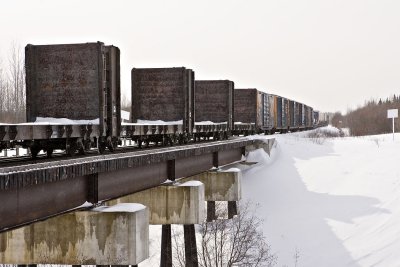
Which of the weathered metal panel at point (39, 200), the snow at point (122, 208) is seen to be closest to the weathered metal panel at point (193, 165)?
the snow at point (122, 208)

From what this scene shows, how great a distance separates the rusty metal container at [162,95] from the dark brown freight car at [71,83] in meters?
7.11

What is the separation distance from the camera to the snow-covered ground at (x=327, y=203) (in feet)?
55.6

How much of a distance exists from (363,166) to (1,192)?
77.4 feet

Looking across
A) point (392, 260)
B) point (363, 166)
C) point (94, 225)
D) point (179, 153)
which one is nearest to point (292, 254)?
point (392, 260)

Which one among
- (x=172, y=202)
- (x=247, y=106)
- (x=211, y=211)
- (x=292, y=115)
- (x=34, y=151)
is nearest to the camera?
(x=34, y=151)

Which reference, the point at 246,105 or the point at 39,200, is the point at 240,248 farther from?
the point at 246,105

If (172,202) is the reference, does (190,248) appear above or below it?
A: below

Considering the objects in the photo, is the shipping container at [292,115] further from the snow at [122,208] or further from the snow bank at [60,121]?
the snow at [122,208]

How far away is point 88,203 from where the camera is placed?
9414 mm

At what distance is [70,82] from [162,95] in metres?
7.82

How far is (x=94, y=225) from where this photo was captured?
938 centimetres

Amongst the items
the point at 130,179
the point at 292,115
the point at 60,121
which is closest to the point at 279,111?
the point at 292,115

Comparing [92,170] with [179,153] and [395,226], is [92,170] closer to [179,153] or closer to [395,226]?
[179,153]

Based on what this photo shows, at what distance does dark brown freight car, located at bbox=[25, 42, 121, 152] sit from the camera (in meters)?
14.6
